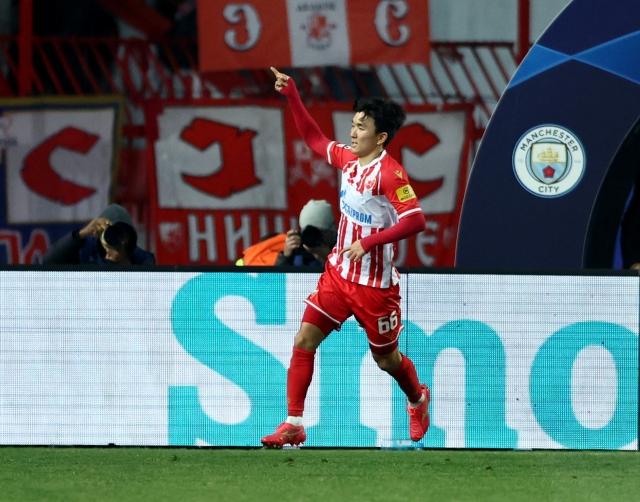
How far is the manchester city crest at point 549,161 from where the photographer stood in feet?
25.9

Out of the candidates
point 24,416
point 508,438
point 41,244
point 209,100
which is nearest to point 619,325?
point 508,438

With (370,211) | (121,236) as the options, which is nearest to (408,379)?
(370,211)

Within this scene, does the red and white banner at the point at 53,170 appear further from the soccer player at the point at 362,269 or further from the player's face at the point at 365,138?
the player's face at the point at 365,138

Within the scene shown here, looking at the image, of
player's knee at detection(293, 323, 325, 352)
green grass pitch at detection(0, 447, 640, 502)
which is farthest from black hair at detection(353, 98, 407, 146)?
green grass pitch at detection(0, 447, 640, 502)

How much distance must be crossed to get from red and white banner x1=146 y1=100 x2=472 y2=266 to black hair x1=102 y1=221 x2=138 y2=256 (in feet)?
8.44

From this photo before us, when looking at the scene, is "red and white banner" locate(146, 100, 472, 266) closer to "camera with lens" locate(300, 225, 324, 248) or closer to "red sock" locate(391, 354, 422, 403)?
"camera with lens" locate(300, 225, 324, 248)

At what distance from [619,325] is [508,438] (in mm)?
874

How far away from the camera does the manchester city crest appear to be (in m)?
7.89

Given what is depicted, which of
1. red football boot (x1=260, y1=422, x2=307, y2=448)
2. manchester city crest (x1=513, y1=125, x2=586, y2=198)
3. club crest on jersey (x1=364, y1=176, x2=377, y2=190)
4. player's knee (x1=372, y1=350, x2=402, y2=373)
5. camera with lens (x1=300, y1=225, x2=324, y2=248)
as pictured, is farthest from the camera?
manchester city crest (x1=513, y1=125, x2=586, y2=198)

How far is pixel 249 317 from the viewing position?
6668 mm

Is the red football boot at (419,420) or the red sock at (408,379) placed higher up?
the red sock at (408,379)

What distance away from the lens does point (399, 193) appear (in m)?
5.61

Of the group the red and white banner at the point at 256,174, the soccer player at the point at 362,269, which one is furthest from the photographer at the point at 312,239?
the red and white banner at the point at 256,174

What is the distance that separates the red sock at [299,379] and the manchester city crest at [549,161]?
2.77m
